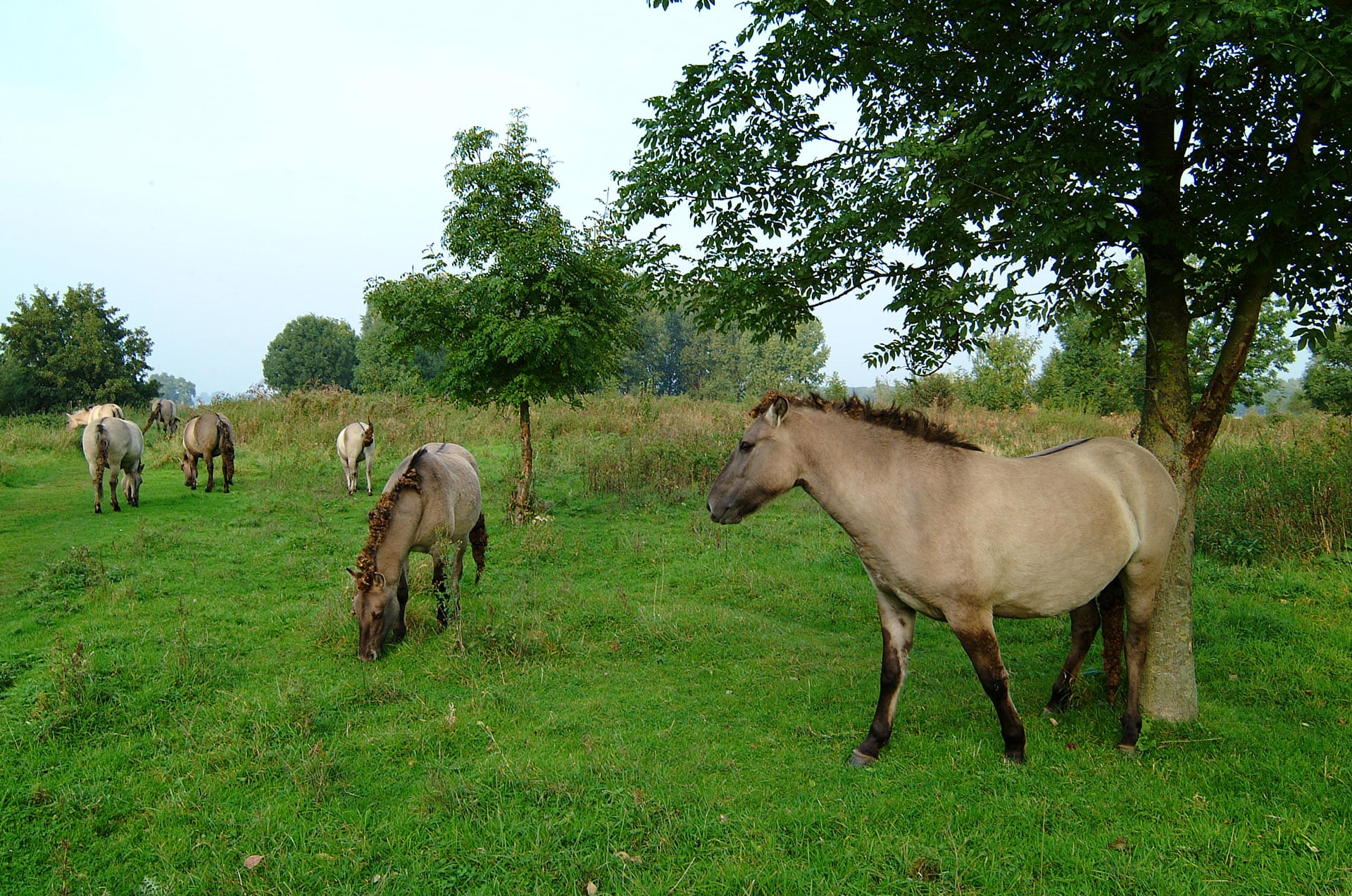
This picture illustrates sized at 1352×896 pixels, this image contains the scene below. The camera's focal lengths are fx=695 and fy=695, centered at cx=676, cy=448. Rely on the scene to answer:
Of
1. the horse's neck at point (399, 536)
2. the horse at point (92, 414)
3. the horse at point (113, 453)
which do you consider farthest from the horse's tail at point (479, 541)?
the horse at point (92, 414)

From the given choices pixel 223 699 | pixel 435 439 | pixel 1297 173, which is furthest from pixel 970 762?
pixel 435 439

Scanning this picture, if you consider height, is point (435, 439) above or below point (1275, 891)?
above

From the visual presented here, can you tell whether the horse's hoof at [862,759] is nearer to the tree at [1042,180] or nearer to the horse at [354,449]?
the tree at [1042,180]

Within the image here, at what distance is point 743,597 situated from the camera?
345 inches

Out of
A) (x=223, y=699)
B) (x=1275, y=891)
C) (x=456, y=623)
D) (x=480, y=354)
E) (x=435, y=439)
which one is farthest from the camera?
(x=435, y=439)

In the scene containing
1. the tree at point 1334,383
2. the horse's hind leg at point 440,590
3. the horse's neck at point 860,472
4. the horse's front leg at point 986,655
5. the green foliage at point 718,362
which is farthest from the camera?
the green foliage at point 718,362

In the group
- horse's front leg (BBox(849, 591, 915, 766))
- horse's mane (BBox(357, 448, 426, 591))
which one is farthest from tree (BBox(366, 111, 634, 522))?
horse's front leg (BBox(849, 591, 915, 766))

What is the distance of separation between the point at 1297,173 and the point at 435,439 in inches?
775

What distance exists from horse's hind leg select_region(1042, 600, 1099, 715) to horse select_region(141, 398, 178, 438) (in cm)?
2536

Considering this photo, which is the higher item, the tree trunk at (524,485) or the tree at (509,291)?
the tree at (509,291)

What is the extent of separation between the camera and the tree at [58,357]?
34031 mm

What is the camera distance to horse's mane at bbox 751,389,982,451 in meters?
4.70

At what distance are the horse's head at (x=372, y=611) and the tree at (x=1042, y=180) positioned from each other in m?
3.93

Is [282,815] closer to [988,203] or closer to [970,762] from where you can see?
[970,762]
